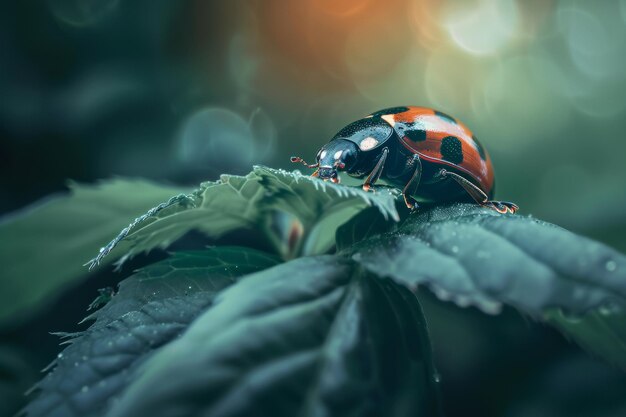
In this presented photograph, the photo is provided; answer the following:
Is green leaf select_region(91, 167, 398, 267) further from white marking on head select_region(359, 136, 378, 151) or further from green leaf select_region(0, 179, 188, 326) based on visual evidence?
green leaf select_region(0, 179, 188, 326)

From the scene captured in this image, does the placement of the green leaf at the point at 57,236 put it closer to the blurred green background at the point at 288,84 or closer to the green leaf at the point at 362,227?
the green leaf at the point at 362,227

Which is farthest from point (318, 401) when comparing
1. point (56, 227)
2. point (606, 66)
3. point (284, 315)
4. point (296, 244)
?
point (606, 66)

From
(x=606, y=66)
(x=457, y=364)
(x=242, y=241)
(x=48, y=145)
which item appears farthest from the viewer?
(x=606, y=66)

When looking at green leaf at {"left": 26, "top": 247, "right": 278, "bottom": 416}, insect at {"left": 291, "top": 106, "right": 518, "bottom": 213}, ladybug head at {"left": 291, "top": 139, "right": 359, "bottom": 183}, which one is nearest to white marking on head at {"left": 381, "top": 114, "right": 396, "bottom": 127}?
insect at {"left": 291, "top": 106, "right": 518, "bottom": 213}

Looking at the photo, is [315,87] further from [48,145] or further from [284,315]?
[284,315]

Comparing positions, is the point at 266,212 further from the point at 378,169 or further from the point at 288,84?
the point at 288,84

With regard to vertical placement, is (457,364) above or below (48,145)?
below

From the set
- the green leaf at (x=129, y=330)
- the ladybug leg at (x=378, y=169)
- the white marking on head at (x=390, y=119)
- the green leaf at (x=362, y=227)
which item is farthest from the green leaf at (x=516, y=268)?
the white marking on head at (x=390, y=119)

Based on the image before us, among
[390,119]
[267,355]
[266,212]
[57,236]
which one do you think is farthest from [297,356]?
[57,236]
